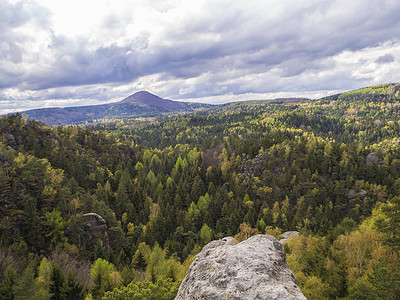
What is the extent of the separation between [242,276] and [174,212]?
101 meters

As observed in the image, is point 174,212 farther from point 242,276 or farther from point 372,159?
point 372,159

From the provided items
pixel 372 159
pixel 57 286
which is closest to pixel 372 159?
pixel 372 159

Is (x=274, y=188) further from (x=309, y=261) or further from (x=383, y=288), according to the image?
(x=383, y=288)

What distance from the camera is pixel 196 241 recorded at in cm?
9775

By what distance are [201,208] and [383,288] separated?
98117 millimetres

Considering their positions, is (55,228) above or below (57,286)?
below

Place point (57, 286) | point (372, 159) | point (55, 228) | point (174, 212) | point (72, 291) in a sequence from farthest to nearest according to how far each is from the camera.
Answer: point (372, 159), point (174, 212), point (55, 228), point (57, 286), point (72, 291)

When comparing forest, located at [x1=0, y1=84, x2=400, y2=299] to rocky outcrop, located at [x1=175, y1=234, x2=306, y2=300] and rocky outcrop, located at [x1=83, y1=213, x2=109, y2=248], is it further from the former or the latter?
rocky outcrop, located at [x1=175, y1=234, x2=306, y2=300]

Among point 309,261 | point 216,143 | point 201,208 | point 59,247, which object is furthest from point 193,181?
point 309,261

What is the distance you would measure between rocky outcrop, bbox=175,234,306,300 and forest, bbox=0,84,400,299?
49.2 ft

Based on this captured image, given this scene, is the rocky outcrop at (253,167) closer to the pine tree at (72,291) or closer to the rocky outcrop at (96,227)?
the rocky outcrop at (96,227)

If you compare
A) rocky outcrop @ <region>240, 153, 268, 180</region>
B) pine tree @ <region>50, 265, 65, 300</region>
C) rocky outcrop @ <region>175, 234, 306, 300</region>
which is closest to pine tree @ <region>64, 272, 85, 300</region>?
pine tree @ <region>50, 265, 65, 300</region>

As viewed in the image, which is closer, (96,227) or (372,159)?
(96,227)

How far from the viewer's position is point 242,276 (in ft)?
52.6
